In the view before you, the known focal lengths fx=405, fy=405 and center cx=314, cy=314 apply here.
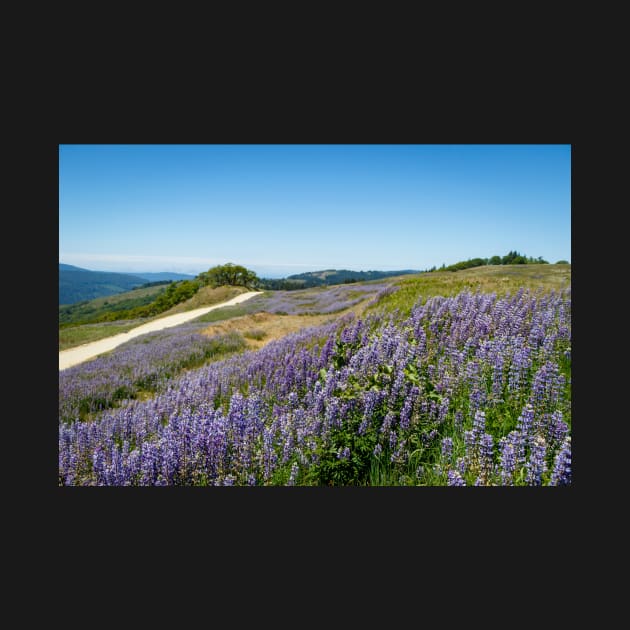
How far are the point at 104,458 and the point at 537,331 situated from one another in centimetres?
541

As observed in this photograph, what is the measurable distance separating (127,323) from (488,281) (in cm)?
1339

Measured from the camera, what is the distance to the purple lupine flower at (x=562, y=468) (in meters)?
3.79

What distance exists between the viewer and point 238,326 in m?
14.1

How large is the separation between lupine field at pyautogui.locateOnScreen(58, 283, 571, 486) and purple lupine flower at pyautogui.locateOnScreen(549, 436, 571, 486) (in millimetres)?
17

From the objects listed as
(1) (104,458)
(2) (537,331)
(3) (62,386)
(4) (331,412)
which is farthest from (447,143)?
(3) (62,386)

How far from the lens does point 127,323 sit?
16.0m

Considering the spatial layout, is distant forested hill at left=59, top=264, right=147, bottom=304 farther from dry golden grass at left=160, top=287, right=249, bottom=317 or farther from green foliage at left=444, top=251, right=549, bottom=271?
dry golden grass at left=160, top=287, right=249, bottom=317

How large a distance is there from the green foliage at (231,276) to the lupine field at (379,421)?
932 centimetres

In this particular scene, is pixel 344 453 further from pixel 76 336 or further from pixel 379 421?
pixel 76 336

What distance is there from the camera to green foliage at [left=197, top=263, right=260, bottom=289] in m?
15.1

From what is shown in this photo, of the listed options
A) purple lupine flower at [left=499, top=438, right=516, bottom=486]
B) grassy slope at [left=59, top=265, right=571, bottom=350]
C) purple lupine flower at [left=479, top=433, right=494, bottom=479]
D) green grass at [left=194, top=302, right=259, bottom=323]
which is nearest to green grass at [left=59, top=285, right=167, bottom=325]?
grassy slope at [left=59, top=265, right=571, bottom=350]

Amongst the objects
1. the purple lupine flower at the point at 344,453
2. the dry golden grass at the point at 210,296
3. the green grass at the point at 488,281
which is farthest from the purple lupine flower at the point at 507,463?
the dry golden grass at the point at 210,296

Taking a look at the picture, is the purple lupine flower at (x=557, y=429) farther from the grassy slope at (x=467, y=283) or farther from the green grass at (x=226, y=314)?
the green grass at (x=226, y=314)

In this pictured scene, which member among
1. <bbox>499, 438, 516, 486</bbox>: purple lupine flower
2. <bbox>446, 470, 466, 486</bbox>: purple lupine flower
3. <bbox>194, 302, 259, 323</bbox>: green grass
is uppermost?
<bbox>194, 302, 259, 323</bbox>: green grass
